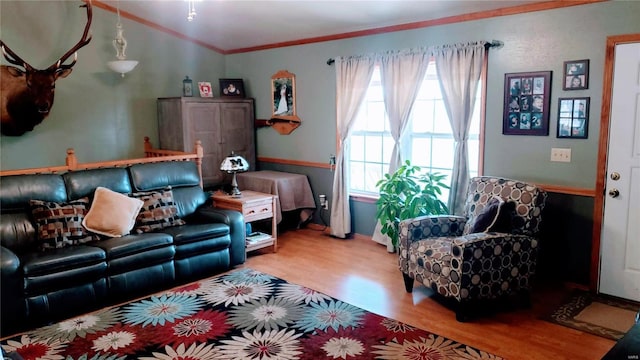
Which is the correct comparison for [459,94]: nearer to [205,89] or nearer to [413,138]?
[413,138]

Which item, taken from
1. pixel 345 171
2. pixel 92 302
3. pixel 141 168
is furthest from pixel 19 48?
pixel 345 171

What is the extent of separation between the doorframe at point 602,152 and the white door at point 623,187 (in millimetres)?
27

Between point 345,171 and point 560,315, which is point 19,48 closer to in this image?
point 345,171

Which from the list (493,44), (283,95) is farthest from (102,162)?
(493,44)

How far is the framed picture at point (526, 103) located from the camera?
3998 mm

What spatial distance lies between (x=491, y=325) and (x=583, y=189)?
4.62 feet

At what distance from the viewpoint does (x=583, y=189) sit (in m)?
3.87

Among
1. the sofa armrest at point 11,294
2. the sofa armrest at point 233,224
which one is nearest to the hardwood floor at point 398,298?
the sofa armrest at point 233,224

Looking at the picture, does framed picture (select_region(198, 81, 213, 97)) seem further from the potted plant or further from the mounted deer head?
the potted plant

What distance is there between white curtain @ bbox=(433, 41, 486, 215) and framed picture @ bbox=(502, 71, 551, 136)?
31cm

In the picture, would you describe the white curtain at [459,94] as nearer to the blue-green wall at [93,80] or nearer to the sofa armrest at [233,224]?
the sofa armrest at [233,224]

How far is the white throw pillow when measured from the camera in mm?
3898

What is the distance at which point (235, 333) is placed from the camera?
3.24 meters

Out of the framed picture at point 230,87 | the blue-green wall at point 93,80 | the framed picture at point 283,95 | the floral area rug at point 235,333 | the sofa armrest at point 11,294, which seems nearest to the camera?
the floral area rug at point 235,333
